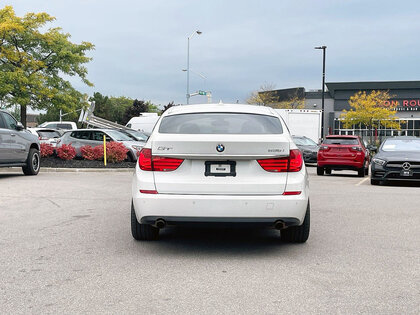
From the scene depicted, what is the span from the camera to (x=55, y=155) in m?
20.9

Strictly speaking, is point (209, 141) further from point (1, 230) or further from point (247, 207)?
point (1, 230)

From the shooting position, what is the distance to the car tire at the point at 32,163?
15741 mm

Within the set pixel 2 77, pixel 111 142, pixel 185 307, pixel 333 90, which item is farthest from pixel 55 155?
pixel 333 90

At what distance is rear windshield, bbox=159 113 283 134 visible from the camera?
231 inches

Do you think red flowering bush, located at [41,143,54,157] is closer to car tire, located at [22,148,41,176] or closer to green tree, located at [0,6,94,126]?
car tire, located at [22,148,41,176]

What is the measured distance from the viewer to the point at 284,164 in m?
5.54

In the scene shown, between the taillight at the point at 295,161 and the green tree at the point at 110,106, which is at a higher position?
the green tree at the point at 110,106

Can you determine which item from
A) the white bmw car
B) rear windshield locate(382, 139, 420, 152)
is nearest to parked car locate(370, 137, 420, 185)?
rear windshield locate(382, 139, 420, 152)

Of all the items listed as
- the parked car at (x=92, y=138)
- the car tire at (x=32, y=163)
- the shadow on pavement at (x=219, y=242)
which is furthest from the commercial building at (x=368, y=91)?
the shadow on pavement at (x=219, y=242)

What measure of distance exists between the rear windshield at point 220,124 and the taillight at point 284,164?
39 centimetres

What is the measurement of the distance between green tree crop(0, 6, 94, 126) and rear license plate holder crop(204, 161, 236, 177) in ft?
90.9

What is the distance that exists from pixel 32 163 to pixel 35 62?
58.7ft

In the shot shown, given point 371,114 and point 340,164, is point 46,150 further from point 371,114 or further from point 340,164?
point 371,114

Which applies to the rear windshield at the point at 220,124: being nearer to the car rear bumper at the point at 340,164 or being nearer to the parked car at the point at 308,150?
the car rear bumper at the point at 340,164
